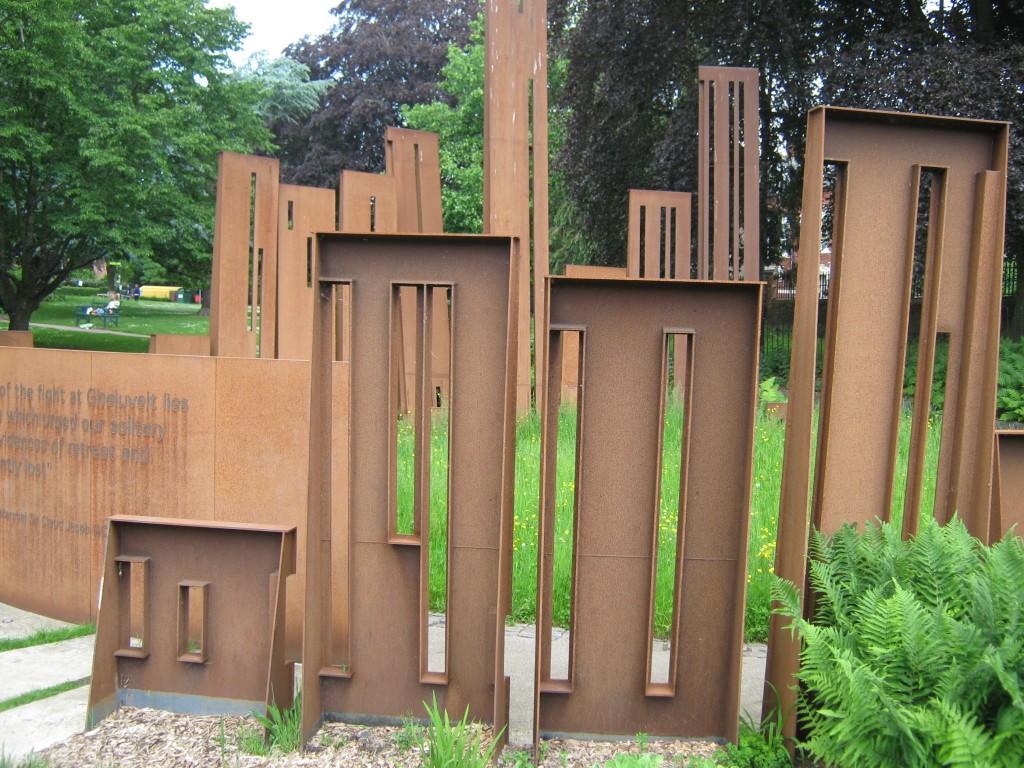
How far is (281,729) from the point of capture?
3.41 meters

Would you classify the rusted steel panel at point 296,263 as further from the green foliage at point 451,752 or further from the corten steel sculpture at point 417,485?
the green foliage at point 451,752

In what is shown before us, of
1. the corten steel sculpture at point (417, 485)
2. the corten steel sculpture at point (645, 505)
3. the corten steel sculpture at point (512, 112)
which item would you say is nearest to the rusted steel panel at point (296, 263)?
the corten steel sculpture at point (512, 112)

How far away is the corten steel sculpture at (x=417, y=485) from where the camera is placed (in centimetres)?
342

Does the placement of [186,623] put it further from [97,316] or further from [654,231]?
Answer: [97,316]

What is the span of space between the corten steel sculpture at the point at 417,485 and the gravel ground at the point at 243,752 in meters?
0.13

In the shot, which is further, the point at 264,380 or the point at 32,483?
the point at 32,483

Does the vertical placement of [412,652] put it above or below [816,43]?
below

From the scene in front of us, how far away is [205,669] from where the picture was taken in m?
3.73

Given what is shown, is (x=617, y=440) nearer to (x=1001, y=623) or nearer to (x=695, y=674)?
(x=695, y=674)

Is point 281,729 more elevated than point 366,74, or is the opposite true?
point 366,74

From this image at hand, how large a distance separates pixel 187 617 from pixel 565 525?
9.34 feet

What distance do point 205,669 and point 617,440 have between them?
6.16 feet

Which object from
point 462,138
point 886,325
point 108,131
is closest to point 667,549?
point 886,325

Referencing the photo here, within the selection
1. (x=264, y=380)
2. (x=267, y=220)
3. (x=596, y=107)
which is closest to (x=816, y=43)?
(x=596, y=107)
